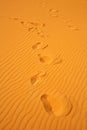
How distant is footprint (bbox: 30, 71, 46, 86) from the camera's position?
362 cm

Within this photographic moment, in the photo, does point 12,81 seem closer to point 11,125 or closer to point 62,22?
point 11,125

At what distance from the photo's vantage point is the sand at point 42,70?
2982mm

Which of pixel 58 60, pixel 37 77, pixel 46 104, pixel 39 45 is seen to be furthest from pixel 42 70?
pixel 39 45

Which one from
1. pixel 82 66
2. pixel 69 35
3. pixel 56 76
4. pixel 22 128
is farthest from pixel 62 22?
pixel 22 128

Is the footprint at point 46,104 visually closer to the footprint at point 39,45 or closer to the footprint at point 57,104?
the footprint at point 57,104

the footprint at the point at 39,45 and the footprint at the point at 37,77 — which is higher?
the footprint at the point at 39,45

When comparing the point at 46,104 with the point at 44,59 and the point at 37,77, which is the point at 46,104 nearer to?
the point at 37,77

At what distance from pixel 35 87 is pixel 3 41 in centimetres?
175

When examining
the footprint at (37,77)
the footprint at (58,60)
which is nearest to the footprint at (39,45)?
the footprint at (58,60)

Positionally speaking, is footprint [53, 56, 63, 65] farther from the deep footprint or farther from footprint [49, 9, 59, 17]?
footprint [49, 9, 59, 17]

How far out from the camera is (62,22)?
6.24 metres

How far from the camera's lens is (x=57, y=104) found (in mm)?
3195

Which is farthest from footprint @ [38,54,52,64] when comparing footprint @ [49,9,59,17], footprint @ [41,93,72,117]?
footprint @ [49,9,59,17]

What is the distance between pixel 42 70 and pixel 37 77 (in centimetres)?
25
